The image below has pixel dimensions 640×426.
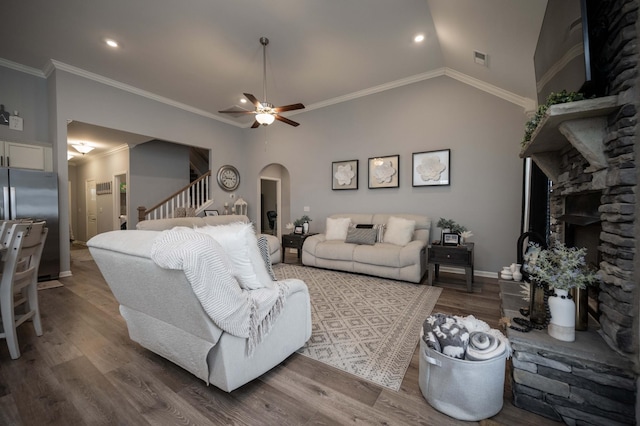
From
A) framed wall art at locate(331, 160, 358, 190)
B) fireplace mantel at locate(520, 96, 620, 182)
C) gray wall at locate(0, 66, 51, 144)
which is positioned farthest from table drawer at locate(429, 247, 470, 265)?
gray wall at locate(0, 66, 51, 144)

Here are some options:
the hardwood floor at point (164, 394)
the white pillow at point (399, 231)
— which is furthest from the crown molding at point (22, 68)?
the white pillow at point (399, 231)

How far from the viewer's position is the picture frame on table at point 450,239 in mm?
3541

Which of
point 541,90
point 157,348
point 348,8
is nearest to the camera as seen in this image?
point 157,348

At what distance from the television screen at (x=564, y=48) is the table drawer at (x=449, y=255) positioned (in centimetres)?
191

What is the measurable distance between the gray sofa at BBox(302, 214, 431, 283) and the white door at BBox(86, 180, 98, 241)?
736cm

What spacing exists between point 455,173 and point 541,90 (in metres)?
2.00

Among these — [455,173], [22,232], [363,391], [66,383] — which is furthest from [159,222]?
[455,173]

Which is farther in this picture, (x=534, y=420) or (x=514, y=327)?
(x=514, y=327)

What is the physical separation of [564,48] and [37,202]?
6.21 meters

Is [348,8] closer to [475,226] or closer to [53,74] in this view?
[475,226]

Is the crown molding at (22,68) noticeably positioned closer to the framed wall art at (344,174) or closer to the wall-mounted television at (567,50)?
the framed wall art at (344,174)

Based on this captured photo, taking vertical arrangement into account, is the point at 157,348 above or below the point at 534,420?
above

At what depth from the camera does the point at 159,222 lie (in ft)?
12.7

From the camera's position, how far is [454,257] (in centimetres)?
340
